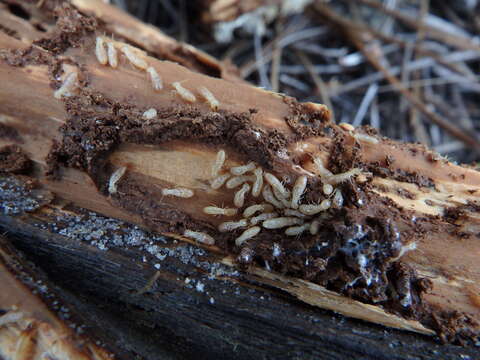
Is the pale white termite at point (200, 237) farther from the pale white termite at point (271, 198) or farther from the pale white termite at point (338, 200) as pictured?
the pale white termite at point (338, 200)

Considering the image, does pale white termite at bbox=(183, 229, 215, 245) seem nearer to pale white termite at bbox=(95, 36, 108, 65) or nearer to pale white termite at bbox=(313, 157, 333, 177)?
pale white termite at bbox=(313, 157, 333, 177)

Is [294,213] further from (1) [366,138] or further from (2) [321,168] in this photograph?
(1) [366,138]

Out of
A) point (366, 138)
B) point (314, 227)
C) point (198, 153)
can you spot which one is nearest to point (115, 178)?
point (198, 153)

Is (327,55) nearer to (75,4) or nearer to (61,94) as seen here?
(75,4)

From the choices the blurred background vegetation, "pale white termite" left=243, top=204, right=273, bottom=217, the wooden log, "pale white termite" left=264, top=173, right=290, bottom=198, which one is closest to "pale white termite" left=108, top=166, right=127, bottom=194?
the wooden log

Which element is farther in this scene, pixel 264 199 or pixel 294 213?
pixel 264 199

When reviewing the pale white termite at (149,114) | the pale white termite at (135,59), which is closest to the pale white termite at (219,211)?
the pale white termite at (149,114)

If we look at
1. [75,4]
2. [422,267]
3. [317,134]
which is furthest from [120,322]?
[75,4]
